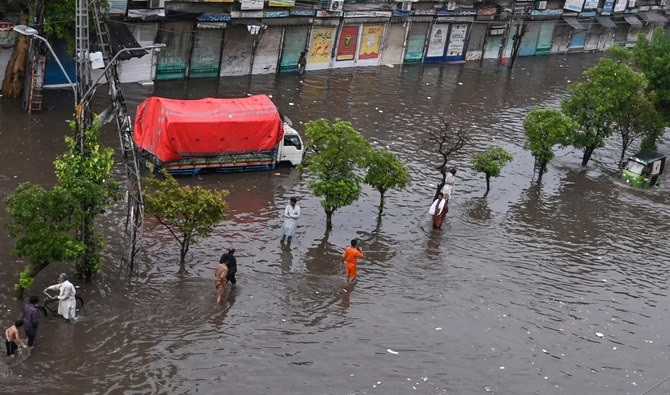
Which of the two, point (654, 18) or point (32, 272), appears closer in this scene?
point (32, 272)

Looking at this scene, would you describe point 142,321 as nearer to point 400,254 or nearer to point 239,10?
point 400,254

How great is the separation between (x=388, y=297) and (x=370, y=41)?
30395 mm

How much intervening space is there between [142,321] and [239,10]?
25549mm

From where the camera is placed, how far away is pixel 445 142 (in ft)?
116

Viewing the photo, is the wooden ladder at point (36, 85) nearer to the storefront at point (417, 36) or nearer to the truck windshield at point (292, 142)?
the truck windshield at point (292, 142)

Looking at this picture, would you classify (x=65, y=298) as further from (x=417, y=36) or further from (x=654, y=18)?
(x=654, y=18)

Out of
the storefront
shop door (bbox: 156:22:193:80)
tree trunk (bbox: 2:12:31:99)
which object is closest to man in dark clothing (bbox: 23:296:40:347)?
tree trunk (bbox: 2:12:31:99)

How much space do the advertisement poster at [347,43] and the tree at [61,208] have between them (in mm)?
30504

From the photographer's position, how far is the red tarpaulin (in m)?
28.9

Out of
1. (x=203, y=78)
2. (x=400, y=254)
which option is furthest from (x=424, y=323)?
(x=203, y=78)

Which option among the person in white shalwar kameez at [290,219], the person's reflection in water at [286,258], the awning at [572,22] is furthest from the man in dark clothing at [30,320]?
the awning at [572,22]

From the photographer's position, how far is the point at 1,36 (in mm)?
35188

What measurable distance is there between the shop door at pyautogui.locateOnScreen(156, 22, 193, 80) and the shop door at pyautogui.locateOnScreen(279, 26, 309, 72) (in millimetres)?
5767

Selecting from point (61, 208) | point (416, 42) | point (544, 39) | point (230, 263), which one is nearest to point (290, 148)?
point (230, 263)
